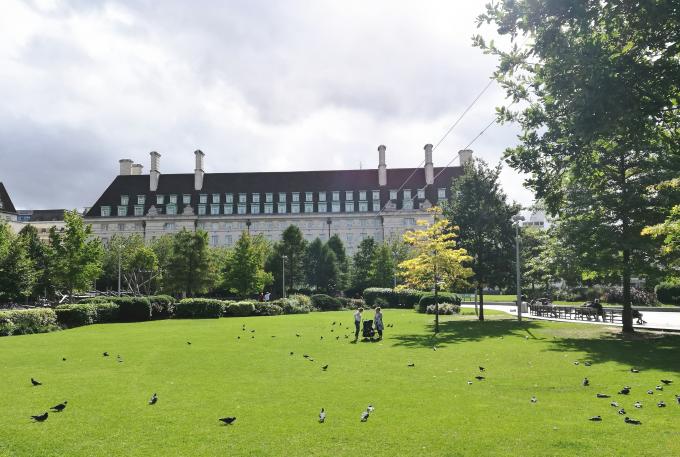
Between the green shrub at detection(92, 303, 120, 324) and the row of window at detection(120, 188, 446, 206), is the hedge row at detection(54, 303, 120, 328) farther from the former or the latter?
the row of window at detection(120, 188, 446, 206)

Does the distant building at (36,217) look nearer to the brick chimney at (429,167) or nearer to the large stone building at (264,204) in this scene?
the large stone building at (264,204)

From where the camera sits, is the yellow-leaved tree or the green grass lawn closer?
the green grass lawn

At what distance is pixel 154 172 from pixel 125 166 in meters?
8.96

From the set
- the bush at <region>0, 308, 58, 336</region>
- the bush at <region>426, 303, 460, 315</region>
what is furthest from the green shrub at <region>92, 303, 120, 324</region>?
the bush at <region>426, 303, 460, 315</region>

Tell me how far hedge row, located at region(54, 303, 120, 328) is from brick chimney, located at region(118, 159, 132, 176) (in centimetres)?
7343

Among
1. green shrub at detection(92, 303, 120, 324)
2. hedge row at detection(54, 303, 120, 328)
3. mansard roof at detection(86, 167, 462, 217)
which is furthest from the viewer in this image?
mansard roof at detection(86, 167, 462, 217)

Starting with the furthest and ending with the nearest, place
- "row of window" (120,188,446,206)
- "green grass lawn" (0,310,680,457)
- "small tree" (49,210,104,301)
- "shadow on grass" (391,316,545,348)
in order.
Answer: "row of window" (120,188,446,206)
"small tree" (49,210,104,301)
"shadow on grass" (391,316,545,348)
"green grass lawn" (0,310,680,457)

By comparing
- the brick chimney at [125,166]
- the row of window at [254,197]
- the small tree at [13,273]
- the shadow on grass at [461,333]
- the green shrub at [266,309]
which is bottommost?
the green shrub at [266,309]

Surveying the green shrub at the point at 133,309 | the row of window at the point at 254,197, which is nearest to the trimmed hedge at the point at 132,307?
the green shrub at the point at 133,309

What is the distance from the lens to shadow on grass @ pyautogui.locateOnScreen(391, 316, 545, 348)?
865 inches

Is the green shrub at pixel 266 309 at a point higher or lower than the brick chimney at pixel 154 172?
lower

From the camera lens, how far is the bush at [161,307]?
129ft

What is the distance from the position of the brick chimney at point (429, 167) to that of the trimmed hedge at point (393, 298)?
140 ft

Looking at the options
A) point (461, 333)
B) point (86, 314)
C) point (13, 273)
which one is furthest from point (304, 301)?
point (13, 273)
